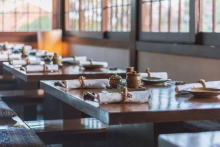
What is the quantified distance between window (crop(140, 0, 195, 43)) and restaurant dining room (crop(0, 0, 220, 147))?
0.5 inches

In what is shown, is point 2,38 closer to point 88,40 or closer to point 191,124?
point 88,40

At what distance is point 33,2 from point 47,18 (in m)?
0.47

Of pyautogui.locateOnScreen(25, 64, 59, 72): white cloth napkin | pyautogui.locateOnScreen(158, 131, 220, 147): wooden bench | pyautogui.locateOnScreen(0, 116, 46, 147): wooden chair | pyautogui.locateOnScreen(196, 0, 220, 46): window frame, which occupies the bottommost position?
pyautogui.locateOnScreen(0, 116, 46, 147): wooden chair

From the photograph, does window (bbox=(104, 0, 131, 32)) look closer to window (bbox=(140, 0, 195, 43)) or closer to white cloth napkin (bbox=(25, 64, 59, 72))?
window (bbox=(140, 0, 195, 43))

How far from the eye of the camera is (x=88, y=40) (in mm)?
7809

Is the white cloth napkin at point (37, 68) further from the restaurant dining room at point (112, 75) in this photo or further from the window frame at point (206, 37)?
the window frame at point (206, 37)

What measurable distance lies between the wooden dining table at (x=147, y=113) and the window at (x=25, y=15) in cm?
718

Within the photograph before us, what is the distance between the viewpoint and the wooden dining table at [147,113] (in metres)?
1.94

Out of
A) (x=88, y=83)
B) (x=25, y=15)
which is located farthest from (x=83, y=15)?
(x=88, y=83)

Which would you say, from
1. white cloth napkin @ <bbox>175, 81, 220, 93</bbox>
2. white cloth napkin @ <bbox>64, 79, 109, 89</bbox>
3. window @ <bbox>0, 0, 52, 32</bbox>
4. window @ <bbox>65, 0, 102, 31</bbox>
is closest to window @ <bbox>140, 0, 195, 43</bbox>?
window @ <bbox>65, 0, 102, 31</bbox>

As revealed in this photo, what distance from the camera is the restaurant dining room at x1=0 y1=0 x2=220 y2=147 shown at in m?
2.12

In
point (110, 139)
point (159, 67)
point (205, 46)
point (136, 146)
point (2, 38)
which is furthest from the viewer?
point (2, 38)

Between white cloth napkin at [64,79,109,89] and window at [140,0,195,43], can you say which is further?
window at [140,0,195,43]

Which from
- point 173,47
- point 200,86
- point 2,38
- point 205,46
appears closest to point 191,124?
point 200,86
